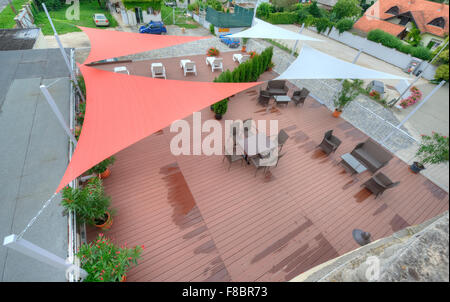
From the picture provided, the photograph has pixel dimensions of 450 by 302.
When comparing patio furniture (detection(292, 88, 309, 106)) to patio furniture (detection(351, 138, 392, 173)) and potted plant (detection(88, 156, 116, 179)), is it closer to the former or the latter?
patio furniture (detection(351, 138, 392, 173))

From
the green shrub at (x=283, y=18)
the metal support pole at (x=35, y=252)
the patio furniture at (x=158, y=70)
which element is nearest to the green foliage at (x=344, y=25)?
the green shrub at (x=283, y=18)

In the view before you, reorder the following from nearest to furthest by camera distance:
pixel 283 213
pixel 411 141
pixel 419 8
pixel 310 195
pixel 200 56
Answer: pixel 419 8
pixel 283 213
pixel 310 195
pixel 411 141
pixel 200 56

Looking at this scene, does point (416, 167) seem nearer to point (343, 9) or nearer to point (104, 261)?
point (104, 261)

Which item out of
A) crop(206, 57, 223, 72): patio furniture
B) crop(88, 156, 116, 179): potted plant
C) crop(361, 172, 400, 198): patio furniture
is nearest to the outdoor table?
crop(361, 172, 400, 198): patio furniture

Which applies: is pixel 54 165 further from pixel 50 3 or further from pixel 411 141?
pixel 50 3

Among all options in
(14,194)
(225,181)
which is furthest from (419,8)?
(14,194)

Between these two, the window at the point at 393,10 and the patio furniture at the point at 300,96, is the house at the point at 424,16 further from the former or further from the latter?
the patio furniture at the point at 300,96

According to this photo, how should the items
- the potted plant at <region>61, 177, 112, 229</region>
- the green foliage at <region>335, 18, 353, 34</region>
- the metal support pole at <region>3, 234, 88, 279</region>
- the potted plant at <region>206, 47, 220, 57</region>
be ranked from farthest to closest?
1. the green foliage at <region>335, 18, 353, 34</region>
2. the potted plant at <region>206, 47, 220, 57</region>
3. the potted plant at <region>61, 177, 112, 229</region>
4. the metal support pole at <region>3, 234, 88, 279</region>
